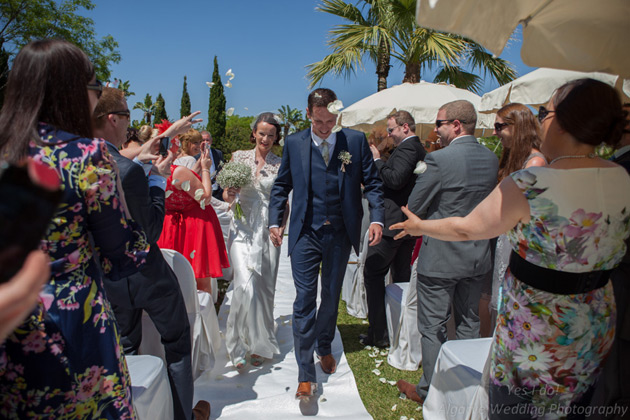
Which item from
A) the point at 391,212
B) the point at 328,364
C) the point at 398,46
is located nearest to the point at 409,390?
the point at 328,364

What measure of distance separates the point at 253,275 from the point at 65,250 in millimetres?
2635

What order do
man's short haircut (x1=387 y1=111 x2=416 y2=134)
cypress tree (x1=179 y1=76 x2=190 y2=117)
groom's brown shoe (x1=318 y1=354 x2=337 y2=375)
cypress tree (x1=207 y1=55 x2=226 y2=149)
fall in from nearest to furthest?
1. groom's brown shoe (x1=318 y1=354 x2=337 y2=375)
2. man's short haircut (x1=387 y1=111 x2=416 y2=134)
3. cypress tree (x1=207 y1=55 x2=226 y2=149)
4. cypress tree (x1=179 y1=76 x2=190 y2=117)

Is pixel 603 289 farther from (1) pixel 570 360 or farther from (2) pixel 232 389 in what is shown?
(2) pixel 232 389

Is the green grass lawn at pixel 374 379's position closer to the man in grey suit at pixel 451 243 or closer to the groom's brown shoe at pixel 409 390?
the groom's brown shoe at pixel 409 390

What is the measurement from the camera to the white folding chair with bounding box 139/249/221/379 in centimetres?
296

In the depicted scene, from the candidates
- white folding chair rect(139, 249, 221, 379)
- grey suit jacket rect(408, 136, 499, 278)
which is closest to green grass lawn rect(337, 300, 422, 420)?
grey suit jacket rect(408, 136, 499, 278)

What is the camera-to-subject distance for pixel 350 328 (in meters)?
4.81

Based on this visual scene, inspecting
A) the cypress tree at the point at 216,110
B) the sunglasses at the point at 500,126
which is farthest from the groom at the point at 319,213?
the cypress tree at the point at 216,110

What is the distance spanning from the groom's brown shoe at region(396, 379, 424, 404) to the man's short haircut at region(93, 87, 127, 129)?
286cm

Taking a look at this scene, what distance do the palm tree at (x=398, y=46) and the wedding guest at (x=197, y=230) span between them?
10.3m

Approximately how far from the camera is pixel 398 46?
13414mm

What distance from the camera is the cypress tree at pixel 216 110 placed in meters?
34.7

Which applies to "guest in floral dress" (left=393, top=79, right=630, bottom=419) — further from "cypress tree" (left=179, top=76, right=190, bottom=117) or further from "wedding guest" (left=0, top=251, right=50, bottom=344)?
"cypress tree" (left=179, top=76, right=190, bottom=117)

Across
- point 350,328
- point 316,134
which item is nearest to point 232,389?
point 350,328
